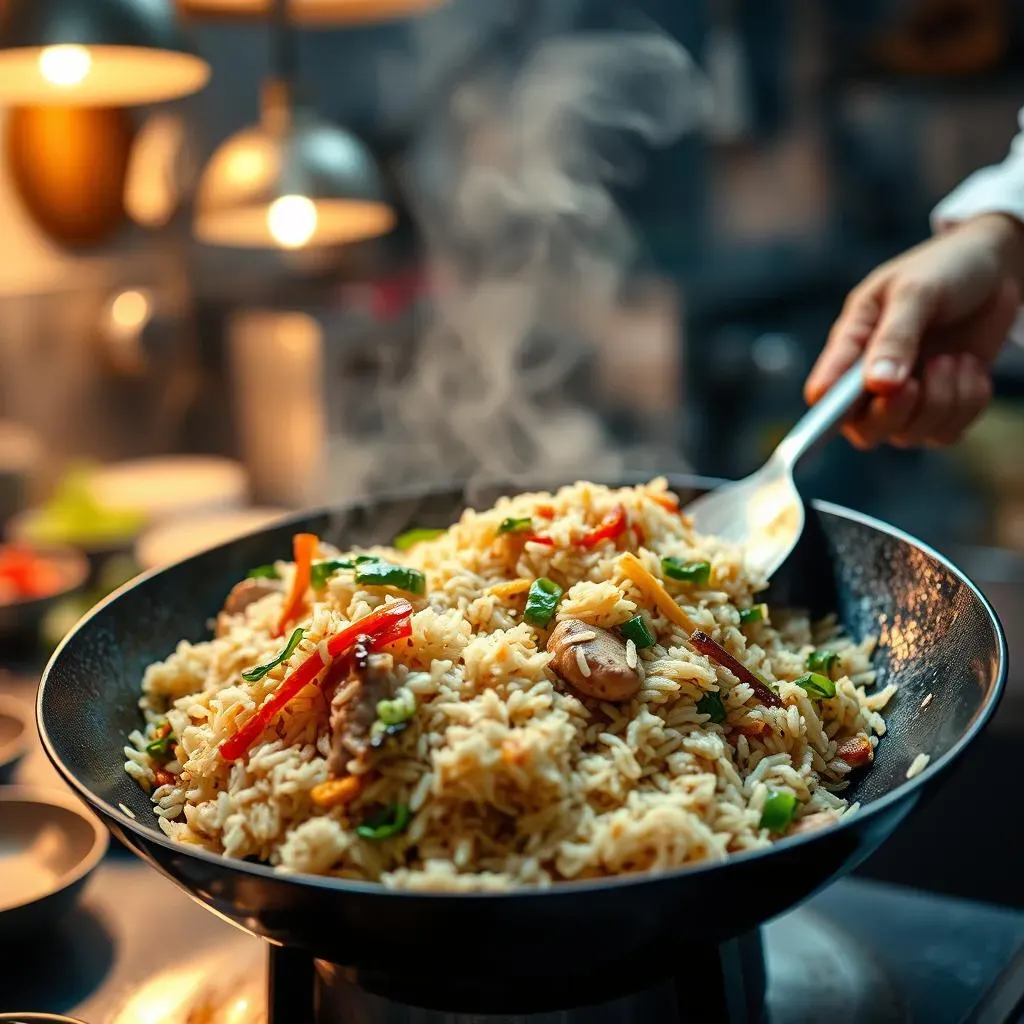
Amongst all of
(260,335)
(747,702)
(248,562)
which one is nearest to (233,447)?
(260,335)

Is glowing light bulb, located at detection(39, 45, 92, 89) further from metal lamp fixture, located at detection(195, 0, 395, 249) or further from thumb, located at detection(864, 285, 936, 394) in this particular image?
thumb, located at detection(864, 285, 936, 394)

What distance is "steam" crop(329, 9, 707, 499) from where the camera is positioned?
144 inches

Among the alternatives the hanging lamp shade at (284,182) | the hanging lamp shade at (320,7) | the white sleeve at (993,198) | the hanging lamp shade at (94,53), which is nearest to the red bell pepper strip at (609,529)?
the white sleeve at (993,198)

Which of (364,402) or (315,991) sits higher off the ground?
(315,991)

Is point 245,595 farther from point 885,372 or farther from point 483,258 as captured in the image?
point 483,258

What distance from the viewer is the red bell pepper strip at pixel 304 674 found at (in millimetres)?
1258

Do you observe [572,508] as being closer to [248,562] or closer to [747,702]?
[747,702]

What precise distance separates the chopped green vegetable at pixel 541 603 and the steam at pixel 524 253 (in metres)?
1.60

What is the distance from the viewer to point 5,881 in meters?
1.61

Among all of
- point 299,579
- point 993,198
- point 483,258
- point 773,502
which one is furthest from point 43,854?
point 483,258

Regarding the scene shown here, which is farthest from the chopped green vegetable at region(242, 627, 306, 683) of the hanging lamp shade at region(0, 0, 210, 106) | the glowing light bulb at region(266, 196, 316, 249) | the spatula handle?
the glowing light bulb at region(266, 196, 316, 249)

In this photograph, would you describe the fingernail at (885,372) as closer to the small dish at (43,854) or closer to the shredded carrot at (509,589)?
the shredded carrot at (509,589)

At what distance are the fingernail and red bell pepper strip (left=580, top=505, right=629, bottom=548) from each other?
48cm

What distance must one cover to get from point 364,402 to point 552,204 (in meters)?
1.05
